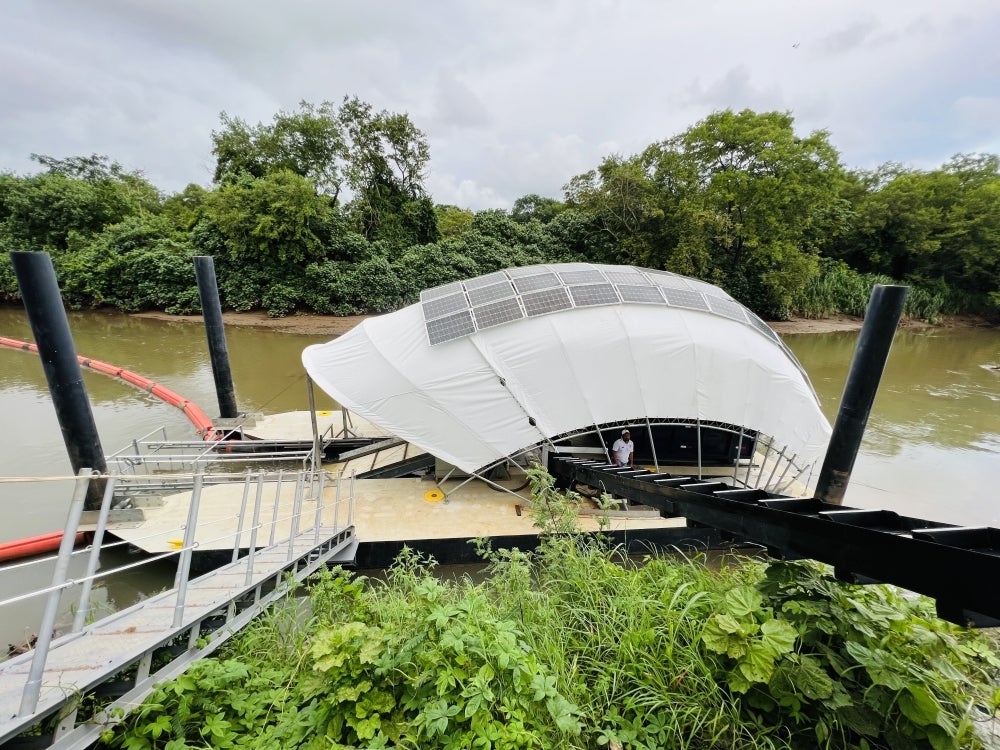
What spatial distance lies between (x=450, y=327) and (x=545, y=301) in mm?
1746

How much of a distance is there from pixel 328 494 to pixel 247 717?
4.78m

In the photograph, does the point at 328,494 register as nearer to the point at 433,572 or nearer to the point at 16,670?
the point at 433,572

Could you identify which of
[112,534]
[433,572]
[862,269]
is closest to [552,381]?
[433,572]

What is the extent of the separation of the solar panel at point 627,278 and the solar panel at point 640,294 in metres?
0.15

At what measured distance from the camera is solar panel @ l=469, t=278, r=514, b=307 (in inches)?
286

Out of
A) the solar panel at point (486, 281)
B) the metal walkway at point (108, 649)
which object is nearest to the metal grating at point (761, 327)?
the solar panel at point (486, 281)

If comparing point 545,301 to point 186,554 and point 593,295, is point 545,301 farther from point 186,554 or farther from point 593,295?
point 186,554

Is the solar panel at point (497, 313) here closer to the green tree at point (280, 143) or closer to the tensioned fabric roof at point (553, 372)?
the tensioned fabric roof at point (553, 372)

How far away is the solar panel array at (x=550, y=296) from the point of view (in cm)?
689

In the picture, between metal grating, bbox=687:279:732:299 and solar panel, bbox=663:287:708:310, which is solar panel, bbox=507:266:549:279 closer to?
solar panel, bbox=663:287:708:310

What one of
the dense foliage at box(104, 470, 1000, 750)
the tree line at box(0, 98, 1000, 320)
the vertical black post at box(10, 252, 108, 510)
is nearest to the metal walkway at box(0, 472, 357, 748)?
the dense foliage at box(104, 470, 1000, 750)

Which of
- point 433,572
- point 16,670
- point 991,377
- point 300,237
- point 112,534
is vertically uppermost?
point 300,237

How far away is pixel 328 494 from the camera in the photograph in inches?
268

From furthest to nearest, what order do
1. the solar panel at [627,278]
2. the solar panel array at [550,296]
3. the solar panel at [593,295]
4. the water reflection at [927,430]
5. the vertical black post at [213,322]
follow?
the vertical black post at [213,322], the water reflection at [927,430], the solar panel at [627,278], the solar panel at [593,295], the solar panel array at [550,296]
